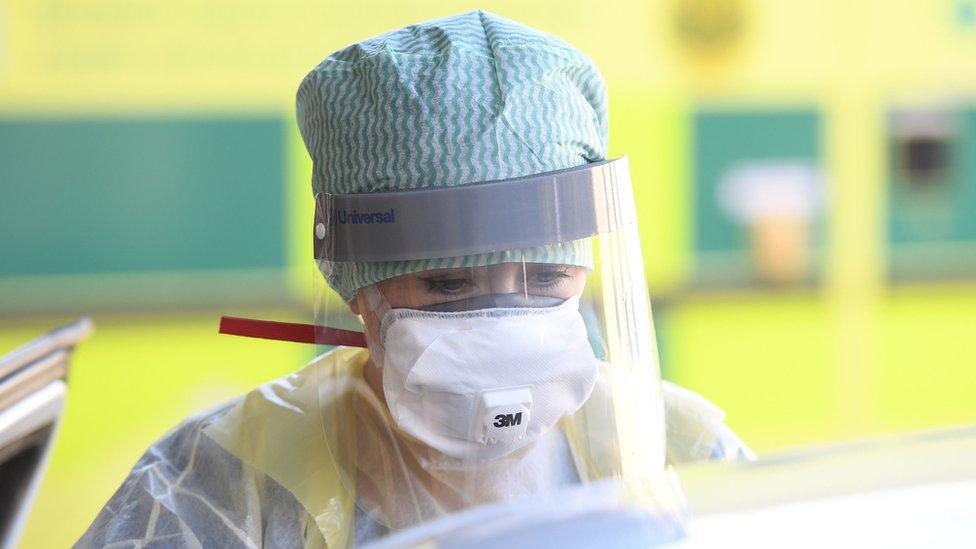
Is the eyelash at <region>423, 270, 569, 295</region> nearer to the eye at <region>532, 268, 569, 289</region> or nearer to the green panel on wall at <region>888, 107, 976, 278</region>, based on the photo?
the eye at <region>532, 268, 569, 289</region>

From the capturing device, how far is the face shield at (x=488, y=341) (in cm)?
136

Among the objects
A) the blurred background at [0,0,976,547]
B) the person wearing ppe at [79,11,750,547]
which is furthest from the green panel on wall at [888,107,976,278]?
the person wearing ppe at [79,11,750,547]

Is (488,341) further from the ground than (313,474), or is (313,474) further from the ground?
(488,341)

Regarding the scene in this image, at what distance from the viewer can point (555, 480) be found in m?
1.47

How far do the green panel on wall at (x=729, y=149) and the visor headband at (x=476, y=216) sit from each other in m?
2.84

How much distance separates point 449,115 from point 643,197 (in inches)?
110

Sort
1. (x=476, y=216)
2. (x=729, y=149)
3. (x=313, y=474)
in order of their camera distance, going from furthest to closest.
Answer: (x=729, y=149), (x=313, y=474), (x=476, y=216)

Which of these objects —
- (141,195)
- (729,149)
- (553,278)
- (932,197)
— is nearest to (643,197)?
(729,149)

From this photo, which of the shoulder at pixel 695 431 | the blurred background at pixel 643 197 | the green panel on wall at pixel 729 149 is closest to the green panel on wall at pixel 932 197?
the blurred background at pixel 643 197

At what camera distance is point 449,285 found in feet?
4.59

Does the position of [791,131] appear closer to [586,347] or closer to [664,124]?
[664,124]

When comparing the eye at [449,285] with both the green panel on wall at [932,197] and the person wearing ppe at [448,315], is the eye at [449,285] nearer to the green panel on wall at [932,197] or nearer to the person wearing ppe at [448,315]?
the person wearing ppe at [448,315]

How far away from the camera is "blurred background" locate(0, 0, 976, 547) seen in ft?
11.8

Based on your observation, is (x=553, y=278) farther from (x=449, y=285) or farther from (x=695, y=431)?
(x=695, y=431)
